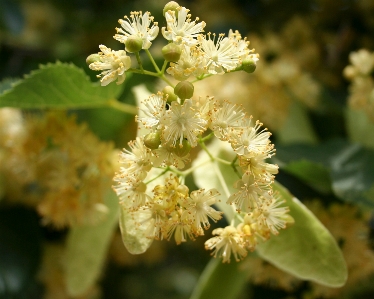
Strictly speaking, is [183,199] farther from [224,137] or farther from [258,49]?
[258,49]

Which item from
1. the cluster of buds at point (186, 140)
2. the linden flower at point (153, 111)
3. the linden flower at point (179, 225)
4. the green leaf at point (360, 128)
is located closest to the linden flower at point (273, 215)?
the cluster of buds at point (186, 140)

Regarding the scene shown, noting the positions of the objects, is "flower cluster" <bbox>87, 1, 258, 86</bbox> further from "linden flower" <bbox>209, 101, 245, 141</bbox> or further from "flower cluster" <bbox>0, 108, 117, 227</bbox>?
"flower cluster" <bbox>0, 108, 117, 227</bbox>

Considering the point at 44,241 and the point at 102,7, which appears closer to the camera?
the point at 44,241

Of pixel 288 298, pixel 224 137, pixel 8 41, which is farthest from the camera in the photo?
pixel 8 41

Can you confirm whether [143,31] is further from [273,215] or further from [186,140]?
[273,215]

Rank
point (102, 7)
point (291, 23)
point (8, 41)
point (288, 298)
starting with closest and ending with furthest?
point (288, 298), point (291, 23), point (8, 41), point (102, 7)

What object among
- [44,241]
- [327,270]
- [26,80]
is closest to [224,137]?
[327,270]

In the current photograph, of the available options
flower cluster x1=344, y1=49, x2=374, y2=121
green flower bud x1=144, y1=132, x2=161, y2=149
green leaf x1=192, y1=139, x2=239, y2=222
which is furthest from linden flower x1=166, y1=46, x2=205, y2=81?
flower cluster x1=344, y1=49, x2=374, y2=121
